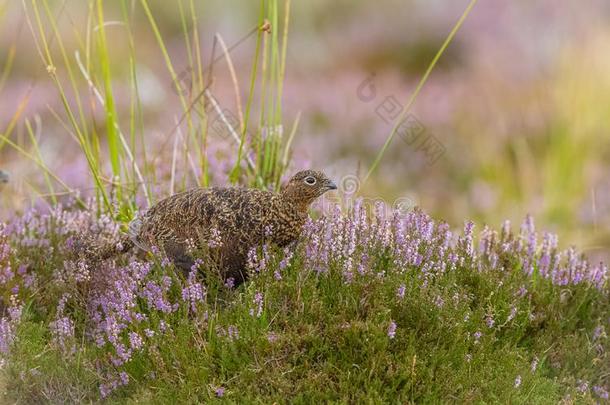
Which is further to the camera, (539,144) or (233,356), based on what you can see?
(539,144)

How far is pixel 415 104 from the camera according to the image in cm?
1098

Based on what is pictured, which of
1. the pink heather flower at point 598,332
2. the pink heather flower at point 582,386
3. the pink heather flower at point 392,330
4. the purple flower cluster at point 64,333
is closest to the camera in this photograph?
the pink heather flower at point 392,330

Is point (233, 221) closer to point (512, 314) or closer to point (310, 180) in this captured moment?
point (310, 180)

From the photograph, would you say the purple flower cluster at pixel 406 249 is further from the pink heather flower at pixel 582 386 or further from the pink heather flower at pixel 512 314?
the pink heather flower at pixel 582 386

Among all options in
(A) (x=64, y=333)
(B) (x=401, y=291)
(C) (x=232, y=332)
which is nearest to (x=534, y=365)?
(B) (x=401, y=291)

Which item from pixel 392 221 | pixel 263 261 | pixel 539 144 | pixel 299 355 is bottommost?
pixel 299 355

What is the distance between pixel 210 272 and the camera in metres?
3.56

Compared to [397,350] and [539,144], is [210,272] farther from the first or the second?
[539,144]

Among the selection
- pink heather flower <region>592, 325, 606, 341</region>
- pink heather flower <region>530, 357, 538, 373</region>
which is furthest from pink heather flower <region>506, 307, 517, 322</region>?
pink heather flower <region>592, 325, 606, 341</region>

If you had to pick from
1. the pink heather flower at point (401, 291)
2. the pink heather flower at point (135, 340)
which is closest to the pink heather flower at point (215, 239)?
the pink heather flower at point (135, 340)

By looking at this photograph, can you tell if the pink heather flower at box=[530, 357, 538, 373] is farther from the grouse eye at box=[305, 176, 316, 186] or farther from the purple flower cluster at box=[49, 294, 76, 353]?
the purple flower cluster at box=[49, 294, 76, 353]

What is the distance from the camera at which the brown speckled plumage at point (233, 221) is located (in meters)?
3.56

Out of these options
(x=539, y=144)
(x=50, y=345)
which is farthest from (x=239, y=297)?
(x=539, y=144)

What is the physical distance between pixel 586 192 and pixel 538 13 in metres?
4.87
